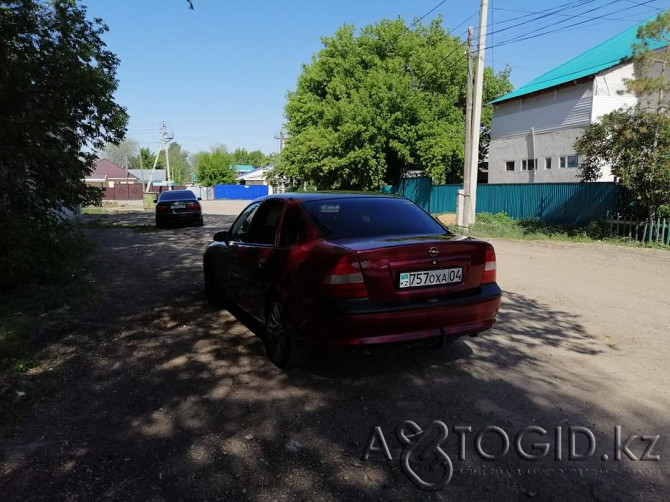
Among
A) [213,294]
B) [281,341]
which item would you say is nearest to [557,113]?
[213,294]

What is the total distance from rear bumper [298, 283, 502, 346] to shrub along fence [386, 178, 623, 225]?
13.7m

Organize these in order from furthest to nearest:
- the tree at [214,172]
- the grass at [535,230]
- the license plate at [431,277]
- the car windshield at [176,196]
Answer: the tree at [214,172] < the car windshield at [176,196] < the grass at [535,230] < the license plate at [431,277]

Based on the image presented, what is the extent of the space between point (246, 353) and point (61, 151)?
15.2 ft

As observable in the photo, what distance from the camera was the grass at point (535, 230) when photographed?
14.7 m

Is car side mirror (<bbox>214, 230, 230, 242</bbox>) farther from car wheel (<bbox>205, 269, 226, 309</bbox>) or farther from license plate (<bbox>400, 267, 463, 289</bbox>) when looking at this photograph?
license plate (<bbox>400, 267, 463, 289</bbox>)

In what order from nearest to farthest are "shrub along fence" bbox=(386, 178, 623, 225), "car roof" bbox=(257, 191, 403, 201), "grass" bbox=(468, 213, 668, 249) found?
"car roof" bbox=(257, 191, 403, 201) → "grass" bbox=(468, 213, 668, 249) → "shrub along fence" bbox=(386, 178, 623, 225)

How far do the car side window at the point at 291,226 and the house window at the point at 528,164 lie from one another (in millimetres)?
21913

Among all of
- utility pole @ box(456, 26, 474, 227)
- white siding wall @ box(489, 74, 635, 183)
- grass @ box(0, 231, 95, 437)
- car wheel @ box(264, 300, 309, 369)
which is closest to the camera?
grass @ box(0, 231, 95, 437)

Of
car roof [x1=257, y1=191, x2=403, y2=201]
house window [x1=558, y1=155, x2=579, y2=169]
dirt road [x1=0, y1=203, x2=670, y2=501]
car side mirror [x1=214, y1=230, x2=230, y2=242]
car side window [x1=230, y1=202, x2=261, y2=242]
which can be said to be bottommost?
dirt road [x1=0, y1=203, x2=670, y2=501]

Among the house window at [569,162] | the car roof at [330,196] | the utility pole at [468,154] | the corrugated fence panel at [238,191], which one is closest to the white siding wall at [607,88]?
the house window at [569,162]

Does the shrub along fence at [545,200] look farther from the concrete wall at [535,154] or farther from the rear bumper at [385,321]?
the rear bumper at [385,321]

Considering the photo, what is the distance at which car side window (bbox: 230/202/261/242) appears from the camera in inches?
208

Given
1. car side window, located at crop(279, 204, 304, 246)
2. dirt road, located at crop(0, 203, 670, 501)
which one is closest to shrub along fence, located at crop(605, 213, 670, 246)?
dirt road, located at crop(0, 203, 670, 501)

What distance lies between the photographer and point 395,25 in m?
28.4
